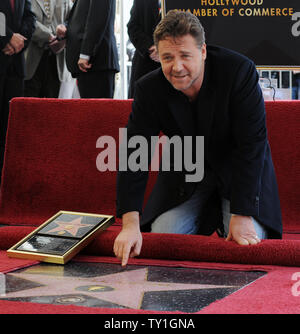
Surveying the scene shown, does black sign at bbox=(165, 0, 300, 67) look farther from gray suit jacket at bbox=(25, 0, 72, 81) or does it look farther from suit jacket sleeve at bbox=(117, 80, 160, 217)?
gray suit jacket at bbox=(25, 0, 72, 81)

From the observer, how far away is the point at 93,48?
313 centimetres

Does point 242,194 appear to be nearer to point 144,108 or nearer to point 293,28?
point 144,108

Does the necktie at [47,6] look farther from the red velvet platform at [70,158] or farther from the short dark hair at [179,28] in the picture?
the short dark hair at [179,28]

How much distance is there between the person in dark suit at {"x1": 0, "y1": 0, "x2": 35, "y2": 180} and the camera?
3244 mm

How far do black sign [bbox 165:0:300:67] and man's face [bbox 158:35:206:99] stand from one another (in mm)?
977

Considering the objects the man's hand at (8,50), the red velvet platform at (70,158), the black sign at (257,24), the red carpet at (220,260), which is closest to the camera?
the red carpet at (220,260)

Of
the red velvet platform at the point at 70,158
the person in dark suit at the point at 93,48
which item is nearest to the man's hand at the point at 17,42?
the person in dark suit at the point at 93,48

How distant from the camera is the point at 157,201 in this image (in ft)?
6.75

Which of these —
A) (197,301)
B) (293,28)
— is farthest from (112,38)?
(197,301)

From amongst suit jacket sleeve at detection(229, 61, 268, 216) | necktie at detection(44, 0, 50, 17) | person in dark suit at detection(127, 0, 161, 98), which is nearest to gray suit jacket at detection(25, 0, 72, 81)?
necktie at detection(44, 0, 50, 17)

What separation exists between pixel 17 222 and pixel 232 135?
1.09 meters

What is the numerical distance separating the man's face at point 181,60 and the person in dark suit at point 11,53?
5.88 ft

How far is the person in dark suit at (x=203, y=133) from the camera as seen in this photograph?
5.54ft

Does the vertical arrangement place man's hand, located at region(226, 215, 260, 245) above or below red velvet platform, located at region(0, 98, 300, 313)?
below
